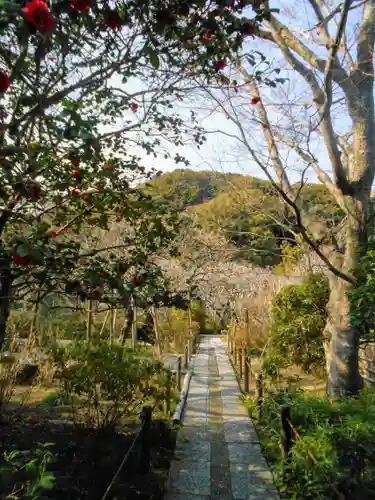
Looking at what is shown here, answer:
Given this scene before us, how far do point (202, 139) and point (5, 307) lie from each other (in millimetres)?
2357

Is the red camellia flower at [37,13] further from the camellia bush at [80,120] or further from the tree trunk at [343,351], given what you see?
the tree trunk at [343,351]

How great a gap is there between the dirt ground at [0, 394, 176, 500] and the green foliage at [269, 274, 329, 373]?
3.23 m

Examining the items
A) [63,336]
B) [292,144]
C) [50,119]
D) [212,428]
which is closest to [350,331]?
[212,428]

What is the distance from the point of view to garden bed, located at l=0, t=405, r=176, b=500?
2961mm

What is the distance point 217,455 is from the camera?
4188 millimetres

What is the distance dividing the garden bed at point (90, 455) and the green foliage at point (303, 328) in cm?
327

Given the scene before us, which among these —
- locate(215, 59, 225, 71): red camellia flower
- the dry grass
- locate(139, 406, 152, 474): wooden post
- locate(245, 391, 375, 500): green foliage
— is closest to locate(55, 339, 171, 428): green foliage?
locate(139, 406, 152, 474): wooden post

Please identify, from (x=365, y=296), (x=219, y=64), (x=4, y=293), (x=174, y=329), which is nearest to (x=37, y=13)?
(x=4, y=293)

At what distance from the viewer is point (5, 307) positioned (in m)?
2.44

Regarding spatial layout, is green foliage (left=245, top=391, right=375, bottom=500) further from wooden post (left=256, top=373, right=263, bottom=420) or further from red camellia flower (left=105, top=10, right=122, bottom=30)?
red camellia flower (left=105, top=10, right=122, bottom=30)

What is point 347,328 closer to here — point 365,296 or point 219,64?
point 365,296

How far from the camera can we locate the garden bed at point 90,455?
9.71 ft

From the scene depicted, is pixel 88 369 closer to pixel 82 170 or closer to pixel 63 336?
pixel 82 170

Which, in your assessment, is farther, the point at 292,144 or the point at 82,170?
the point at 292,144
